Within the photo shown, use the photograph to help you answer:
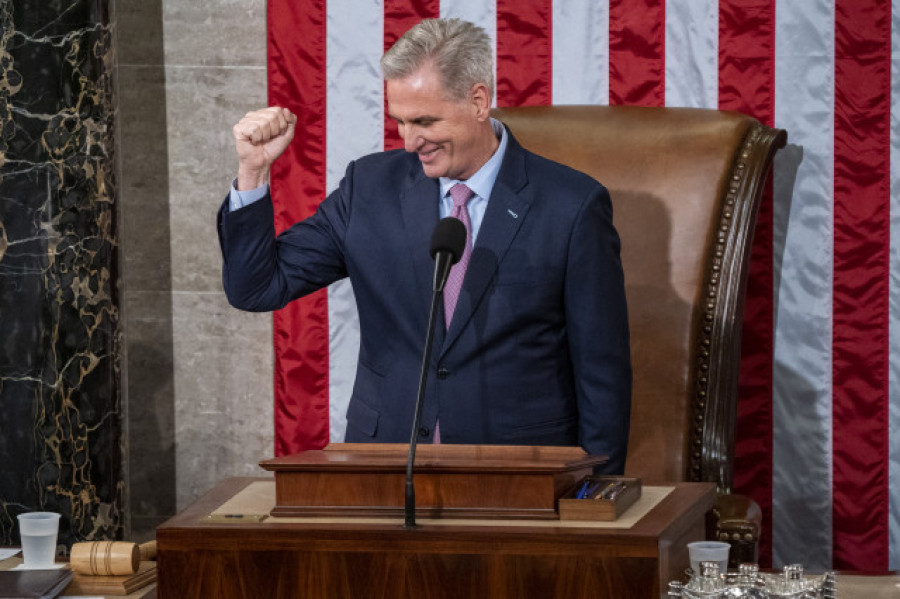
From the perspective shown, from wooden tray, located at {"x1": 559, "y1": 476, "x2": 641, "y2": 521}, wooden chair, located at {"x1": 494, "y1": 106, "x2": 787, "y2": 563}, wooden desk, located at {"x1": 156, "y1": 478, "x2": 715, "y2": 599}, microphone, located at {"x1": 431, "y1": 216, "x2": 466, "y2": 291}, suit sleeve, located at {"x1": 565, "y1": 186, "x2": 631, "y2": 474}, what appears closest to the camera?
wooden desk, located at {"x1": 156, "y1": 478, "x2": 715, "y2": 599}

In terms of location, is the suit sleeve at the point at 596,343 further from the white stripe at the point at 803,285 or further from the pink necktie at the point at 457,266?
the white stripe at the point at 803,285

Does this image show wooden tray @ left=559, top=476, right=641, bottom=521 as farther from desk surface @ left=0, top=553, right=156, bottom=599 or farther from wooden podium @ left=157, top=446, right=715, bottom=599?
desk surface @ left=0, top=553, right=156, bottom=599

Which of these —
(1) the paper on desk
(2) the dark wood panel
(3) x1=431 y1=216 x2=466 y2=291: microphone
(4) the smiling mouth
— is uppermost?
(4) the smiling mouth

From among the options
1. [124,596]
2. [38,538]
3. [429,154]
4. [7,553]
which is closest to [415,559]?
[124,596]

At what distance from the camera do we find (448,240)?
1.96m

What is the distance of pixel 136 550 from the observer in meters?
2.21

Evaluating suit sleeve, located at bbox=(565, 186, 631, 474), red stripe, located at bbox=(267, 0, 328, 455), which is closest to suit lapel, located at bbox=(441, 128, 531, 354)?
suit sleeve, located at bbox=(565, 186, 631, 474)

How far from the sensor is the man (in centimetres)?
261

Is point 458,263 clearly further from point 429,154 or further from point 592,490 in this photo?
point 592,490

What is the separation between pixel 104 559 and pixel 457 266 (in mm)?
930

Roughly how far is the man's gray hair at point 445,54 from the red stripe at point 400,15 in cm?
119

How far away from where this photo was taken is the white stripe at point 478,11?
12.4ft

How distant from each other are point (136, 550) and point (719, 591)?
3.37ft

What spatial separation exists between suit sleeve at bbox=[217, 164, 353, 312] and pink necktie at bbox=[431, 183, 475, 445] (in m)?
0.27
